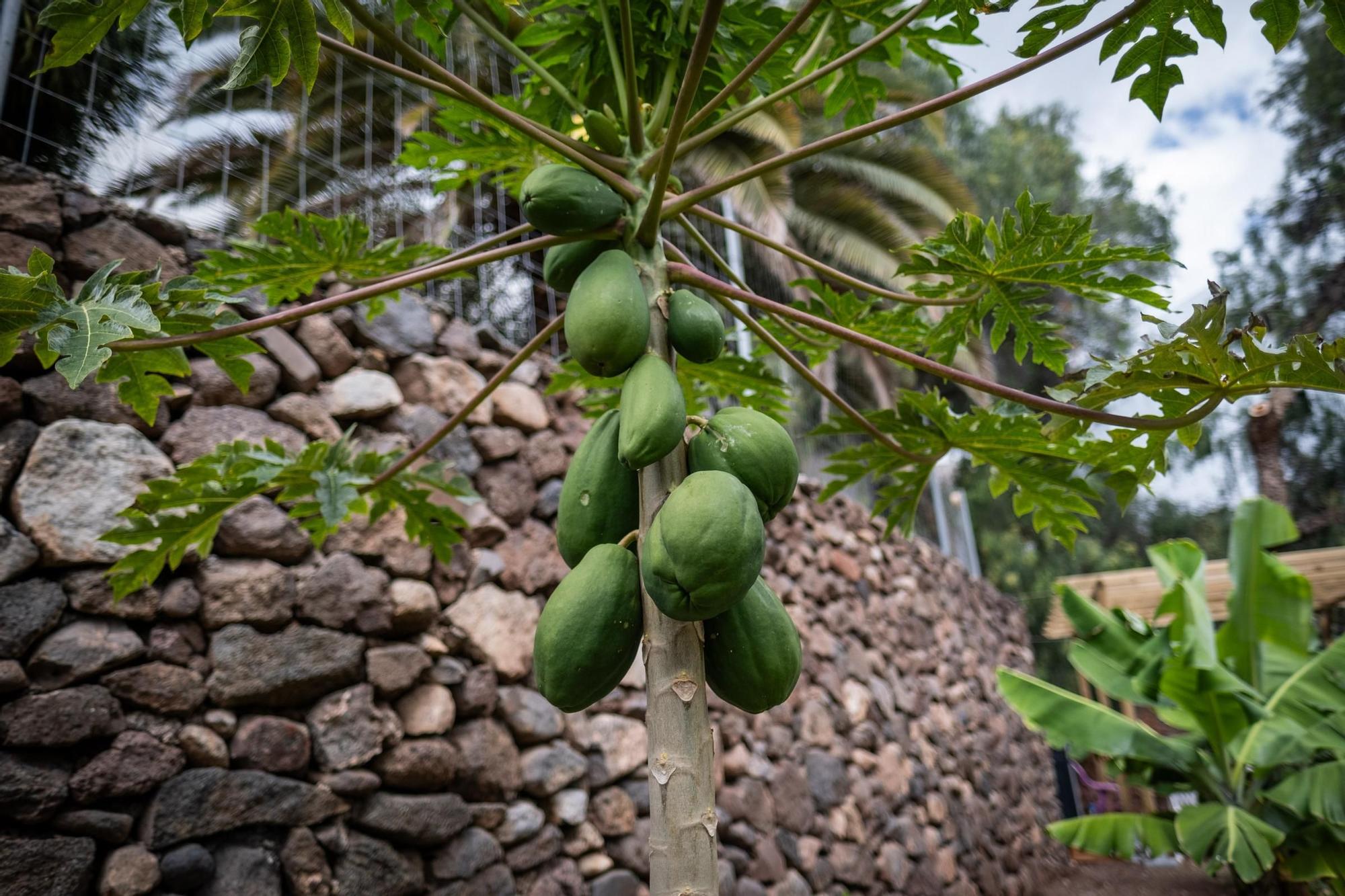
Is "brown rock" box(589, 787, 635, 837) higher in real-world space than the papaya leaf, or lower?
higher

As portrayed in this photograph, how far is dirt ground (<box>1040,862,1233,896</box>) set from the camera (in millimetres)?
8047

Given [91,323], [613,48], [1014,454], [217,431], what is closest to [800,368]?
[1014,454]

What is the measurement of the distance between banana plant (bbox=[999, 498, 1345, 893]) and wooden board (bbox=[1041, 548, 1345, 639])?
1550 millimetres

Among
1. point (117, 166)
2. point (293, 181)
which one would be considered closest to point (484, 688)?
point (117, 166)

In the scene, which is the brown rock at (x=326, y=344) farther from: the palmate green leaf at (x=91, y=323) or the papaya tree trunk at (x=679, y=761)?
the papaya tree trunk at (x=679, y=761)

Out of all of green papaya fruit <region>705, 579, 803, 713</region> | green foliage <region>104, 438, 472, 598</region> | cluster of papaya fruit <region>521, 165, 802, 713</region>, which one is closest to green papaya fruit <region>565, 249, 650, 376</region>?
cluster of papaya fruit <region>521, 165, 802, 713</region>

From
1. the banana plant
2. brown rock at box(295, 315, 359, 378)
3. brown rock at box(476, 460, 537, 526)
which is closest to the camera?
brown rock at box(295, 315, 359, 378)

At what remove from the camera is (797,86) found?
138 cm

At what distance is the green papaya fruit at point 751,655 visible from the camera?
1.00 metres

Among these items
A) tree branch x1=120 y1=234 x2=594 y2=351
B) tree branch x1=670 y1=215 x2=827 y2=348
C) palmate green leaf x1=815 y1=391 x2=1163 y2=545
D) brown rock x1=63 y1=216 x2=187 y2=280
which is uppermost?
brown rock x1=63 y1=216 x2=187 y2=280

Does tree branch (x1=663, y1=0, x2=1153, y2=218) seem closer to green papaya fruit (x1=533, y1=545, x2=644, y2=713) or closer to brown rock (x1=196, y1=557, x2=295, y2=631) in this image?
green papaya fruit (x1=533, y1=545, x2=644, y2=713)

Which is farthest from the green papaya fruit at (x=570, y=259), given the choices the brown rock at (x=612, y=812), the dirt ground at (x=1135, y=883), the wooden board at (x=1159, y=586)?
the dirt ground at (x=1135, y=883)

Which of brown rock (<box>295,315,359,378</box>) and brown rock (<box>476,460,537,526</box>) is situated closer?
brown rock (<box>295,315,359,378</box>)

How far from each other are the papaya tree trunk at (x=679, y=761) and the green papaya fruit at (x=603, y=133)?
0.62 meters
